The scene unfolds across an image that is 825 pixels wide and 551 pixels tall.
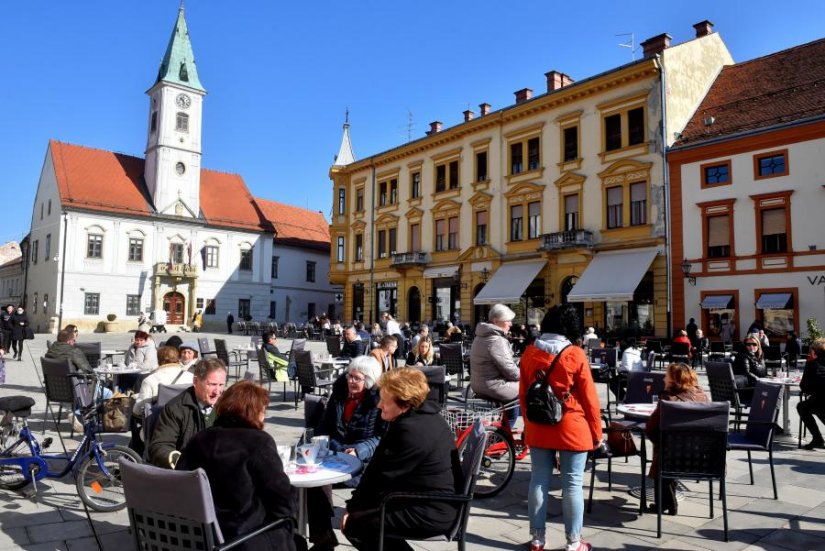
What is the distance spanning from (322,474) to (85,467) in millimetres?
2567

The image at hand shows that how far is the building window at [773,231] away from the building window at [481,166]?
1334 centimetres

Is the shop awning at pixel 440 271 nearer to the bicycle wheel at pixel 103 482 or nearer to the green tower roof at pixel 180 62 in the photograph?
the green tower roof at pixel 180 62

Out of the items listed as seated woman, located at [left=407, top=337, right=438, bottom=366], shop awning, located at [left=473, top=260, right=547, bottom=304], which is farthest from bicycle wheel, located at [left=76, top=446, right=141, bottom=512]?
shop awning, located at [left=473, top=260, right=547, bottom=304]

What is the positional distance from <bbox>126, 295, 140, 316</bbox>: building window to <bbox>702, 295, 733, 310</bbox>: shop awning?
34.2 metres

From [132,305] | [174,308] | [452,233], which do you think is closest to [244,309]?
[174,308]

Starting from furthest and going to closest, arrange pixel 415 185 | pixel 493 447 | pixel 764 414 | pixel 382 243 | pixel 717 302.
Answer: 1. pixel 382 243
2. pixel 415 185
3. pixel 717 302
4. pixel 493 447
5. pixel 764 414

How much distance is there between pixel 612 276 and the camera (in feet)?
81.6

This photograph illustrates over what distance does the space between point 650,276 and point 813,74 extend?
9.81 meters

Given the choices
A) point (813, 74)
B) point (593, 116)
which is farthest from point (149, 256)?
point (813, 74)

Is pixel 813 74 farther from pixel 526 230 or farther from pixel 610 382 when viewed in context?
pixel 610 382

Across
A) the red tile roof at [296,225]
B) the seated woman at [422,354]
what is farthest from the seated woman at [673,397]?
the red tile roof at [296,225]

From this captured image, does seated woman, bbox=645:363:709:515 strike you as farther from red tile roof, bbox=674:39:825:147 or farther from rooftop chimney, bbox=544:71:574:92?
rooftop chimney, bbox=544:71:574:92

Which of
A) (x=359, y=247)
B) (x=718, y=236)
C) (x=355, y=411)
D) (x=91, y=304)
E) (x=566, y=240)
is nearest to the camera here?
(x=355, y=411)

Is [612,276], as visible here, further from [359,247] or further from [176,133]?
[176,133]
